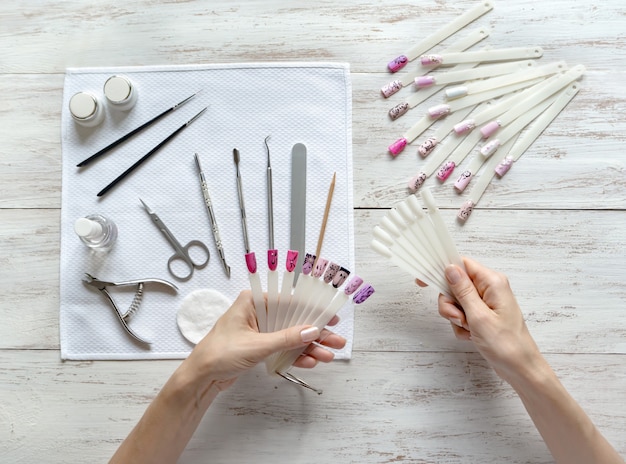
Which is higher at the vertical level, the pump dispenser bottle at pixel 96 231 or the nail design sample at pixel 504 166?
the nail design sample at pixel 504 166

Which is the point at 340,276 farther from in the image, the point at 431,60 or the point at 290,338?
the point at 431,60

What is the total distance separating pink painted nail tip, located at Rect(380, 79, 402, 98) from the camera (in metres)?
0.89

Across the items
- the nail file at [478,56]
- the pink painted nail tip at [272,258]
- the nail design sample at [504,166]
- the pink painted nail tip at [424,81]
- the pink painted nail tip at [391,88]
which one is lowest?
the pink painted nail tip at [272,258]

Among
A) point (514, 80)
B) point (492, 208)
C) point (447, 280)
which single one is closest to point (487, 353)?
point (447, 280)

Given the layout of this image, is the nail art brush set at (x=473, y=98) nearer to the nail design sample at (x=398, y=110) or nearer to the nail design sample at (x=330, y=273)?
the nail design sample at (x=398, y=110)

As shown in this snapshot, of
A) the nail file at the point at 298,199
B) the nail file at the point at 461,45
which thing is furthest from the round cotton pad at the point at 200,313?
the nail file at the point at 461,45

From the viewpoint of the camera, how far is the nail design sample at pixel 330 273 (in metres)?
0.71

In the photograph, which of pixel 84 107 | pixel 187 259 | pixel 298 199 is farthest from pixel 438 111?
pixel 84 107

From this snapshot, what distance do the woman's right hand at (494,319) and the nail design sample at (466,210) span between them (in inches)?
4.6

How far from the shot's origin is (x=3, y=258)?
891 millimetres

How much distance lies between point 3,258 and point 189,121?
39 cm

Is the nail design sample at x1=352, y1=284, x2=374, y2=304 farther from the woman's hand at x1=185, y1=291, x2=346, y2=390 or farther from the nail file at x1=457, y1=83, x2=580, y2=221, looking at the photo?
the nail file at x1=457, y1=83, x2=580, y2=221

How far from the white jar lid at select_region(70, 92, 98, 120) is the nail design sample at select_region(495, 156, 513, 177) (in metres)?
0.67

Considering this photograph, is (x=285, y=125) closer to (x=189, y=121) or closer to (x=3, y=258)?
(x=189, y=121)
